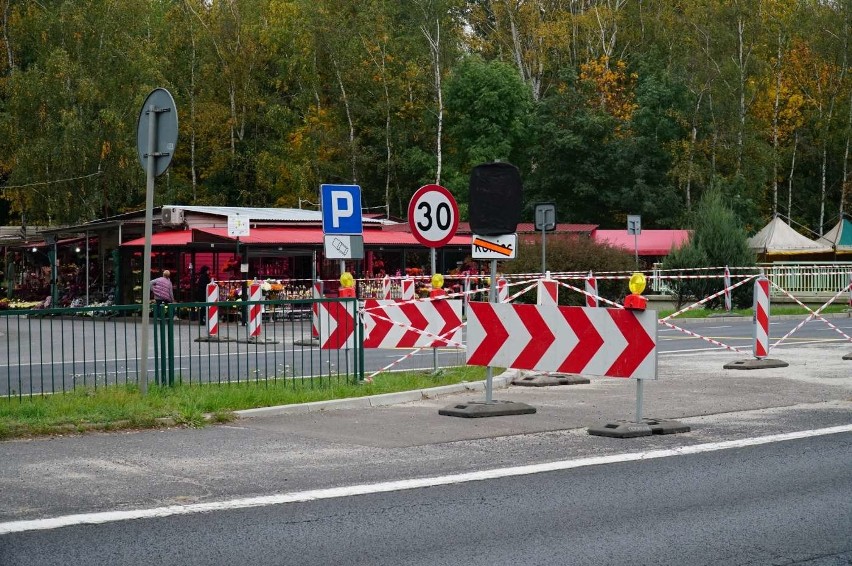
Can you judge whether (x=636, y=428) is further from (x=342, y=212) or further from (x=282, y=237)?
(x=282, y=237)

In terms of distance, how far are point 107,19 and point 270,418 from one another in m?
42.7

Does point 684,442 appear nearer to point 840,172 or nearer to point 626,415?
point 626,415

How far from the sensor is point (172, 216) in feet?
125

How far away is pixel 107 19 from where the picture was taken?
170 feet

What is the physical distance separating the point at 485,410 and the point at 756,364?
256 inches

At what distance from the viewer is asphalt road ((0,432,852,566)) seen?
22.0 feet

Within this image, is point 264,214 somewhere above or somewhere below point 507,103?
below

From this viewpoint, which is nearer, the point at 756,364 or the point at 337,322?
the point at 337,322

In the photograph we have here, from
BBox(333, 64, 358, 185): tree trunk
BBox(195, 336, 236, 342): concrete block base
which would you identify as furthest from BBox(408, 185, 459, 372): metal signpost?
BBox(333, 64, 358, 185): tree trunk

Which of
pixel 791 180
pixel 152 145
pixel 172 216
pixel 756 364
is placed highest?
pixel 791 180

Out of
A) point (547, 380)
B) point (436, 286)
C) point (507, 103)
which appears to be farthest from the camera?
point (507, 103)

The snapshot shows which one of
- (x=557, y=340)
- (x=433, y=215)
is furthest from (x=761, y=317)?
(x=557, y=340)

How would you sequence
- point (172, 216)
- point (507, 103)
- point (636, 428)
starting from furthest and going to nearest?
point (507, 103)
point (172, 216)
point (636, 428)

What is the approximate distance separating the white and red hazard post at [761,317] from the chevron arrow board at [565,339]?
6.08 meters
